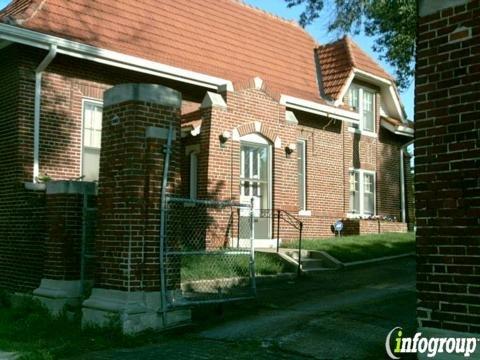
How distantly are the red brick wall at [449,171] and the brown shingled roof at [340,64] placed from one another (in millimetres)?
12993

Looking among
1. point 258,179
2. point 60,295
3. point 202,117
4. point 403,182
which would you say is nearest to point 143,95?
point 60,295

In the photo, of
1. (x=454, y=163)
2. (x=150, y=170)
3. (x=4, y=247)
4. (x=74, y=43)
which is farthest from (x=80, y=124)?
(x=454, y=163)

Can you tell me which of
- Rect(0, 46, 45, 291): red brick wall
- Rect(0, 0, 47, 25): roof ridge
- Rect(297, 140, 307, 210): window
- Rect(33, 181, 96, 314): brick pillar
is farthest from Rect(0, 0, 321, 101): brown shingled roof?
Rect(33, 181, 96, 314): brick pillar

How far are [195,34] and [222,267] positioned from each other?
7903 mm

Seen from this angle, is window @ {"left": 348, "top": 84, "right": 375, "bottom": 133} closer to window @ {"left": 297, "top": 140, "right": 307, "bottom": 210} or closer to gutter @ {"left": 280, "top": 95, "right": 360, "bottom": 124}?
gutter @ {"left": 280, "top": 95, "right": 360, "bottom": 124}

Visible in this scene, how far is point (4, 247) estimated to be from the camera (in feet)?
37.9

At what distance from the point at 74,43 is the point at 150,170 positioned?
545cm

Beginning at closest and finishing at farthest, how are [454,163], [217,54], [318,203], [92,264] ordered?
1. [454,163]
2. [92,264]
3. [217,54]
4. [318,203]

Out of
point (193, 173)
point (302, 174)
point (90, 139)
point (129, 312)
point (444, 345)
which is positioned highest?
point (90, 139)

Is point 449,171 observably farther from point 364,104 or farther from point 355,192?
point 364,104

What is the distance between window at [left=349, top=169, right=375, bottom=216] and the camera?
19125 mm

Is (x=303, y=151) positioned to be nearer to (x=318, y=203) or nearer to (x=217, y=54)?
(x=318, y=203)

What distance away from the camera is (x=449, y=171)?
198 inches

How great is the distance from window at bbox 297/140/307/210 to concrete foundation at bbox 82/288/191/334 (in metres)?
9.33
